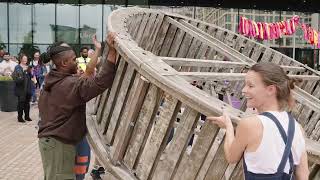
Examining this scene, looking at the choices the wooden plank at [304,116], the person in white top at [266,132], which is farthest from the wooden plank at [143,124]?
the wooden plank at [304,116]

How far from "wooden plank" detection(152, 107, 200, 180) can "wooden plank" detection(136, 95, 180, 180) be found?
0.07 meters

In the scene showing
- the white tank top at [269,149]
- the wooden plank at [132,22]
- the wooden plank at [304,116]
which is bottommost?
the wooden plank at [304,116]

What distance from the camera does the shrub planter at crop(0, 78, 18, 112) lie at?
15.0m

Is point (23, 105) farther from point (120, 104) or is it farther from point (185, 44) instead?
point (120, 104)

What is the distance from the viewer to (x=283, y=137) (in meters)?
2.42

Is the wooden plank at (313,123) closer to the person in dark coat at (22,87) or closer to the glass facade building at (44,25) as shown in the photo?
the person in dark coat at (22,87)

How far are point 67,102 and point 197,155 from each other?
1.24 m

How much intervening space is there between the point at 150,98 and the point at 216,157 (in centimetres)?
73

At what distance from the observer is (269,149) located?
2.40 m

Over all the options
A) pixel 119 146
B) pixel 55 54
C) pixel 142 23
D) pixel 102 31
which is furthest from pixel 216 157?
pixel 102 31

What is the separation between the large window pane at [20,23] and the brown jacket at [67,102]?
24.8 m

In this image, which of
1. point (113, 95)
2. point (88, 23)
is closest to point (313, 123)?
point (113, 95)

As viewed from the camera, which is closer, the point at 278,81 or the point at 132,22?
the point at 278,81

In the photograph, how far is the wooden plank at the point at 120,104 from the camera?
3863 mm
